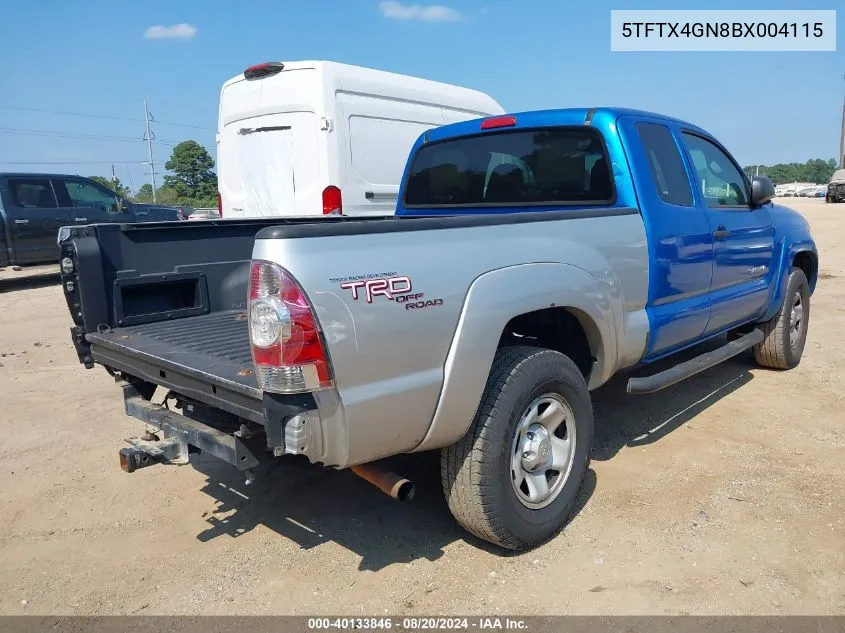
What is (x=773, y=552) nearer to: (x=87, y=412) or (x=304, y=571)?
(x=304, y=571)

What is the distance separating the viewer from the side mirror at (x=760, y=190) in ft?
16.3

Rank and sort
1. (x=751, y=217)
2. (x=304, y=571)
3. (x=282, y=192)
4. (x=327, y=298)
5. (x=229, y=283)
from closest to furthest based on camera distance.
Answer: (x=327, y=298)
(x=304, y=571)
(x=229, y=283)
(x=751, y=217)
(x=282, y=192)

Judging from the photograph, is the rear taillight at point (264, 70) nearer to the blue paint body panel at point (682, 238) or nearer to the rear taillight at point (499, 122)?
the blue paint body panel at point (682, 238)

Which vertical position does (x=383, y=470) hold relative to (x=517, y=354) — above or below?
below

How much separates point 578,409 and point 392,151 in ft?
18.8

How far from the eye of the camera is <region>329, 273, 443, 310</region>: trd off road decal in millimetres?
2379

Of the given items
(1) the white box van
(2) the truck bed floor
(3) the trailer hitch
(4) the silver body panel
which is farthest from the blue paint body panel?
(1) the white box van

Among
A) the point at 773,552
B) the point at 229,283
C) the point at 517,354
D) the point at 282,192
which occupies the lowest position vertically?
the point at 773,552

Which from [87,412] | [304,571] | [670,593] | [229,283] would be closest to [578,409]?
[670,593]

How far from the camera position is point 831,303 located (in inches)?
366

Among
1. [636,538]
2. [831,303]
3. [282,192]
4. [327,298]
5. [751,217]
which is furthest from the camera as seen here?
[831,303]

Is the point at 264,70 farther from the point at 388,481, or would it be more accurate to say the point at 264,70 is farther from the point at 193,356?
the point at 388,481

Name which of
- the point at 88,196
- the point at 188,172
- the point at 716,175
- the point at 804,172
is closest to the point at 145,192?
the point at 188,172

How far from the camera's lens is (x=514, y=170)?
4.35 m
